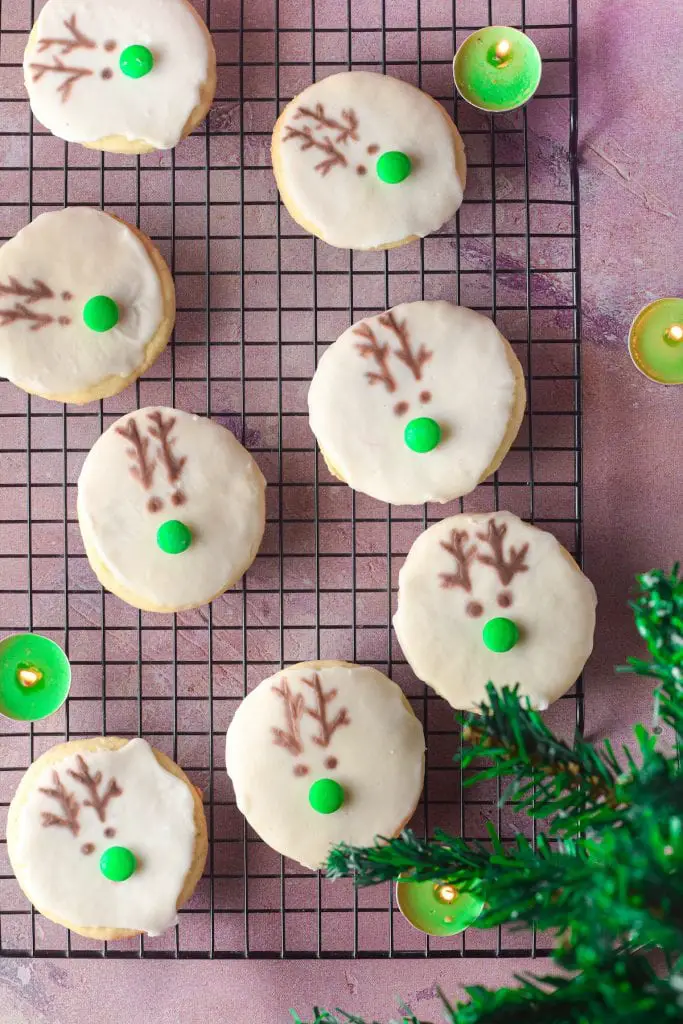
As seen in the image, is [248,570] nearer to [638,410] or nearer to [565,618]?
[565,618]

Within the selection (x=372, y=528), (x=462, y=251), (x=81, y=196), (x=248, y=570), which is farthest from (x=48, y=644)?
(x=462, y=251)

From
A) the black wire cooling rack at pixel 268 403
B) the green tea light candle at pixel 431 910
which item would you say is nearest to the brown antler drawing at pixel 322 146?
the black wire cooling rack at pixel 268 403

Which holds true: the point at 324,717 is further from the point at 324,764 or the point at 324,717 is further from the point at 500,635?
the point at 500,635

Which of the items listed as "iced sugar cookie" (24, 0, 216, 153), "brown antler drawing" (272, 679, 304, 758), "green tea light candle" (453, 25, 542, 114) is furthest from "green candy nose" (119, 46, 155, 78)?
"brown antler drawing" (272, 679, 304, 758)

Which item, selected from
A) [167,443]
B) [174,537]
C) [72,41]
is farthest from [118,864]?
[72,41]

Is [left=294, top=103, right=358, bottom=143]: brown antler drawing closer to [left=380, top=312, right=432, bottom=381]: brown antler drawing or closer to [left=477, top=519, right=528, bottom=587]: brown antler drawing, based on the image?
[left=380, top=312, right=432, bottom=381]: brown antler drawing
